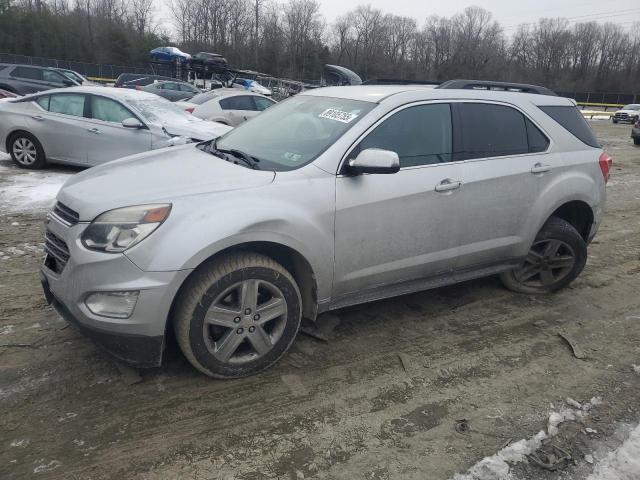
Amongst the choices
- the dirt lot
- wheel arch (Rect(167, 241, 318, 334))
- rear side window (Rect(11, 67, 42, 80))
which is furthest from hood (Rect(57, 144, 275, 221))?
rear side window (Rect(11, 67, 42, 80))

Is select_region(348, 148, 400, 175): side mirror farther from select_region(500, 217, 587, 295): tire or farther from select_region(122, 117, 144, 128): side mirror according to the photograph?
select_region(122, 117, 144, 128): side mirror

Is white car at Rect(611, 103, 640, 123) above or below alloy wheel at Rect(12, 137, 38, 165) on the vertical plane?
above

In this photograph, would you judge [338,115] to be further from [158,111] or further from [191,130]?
[158,111]

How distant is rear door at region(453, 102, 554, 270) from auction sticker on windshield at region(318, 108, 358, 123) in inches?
35.1

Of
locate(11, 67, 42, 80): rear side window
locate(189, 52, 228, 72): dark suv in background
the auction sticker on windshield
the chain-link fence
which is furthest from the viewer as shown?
the chain-link fence

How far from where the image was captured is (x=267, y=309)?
3152 millimetres

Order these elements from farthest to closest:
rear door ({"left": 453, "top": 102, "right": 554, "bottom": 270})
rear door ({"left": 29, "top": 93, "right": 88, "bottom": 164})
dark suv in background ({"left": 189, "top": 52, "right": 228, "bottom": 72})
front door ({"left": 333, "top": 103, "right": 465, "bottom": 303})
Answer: dark suv in background ({"left": 189, "top": 52, "right": 228, "bottom": 72})
rear door ({"left": 29, "top": 93, "right": 88, "bottom": 164})
rear door ({"left": 453, "top": 102, "right": 554, "bottom": 270})
front door ({"left": 333, "top": 103, "right": 465, "bottom": 303})

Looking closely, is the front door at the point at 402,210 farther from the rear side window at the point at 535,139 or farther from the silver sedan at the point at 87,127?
the silver sedan at the point at 87,127

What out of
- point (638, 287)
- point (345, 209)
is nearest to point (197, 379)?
point (345, 209)

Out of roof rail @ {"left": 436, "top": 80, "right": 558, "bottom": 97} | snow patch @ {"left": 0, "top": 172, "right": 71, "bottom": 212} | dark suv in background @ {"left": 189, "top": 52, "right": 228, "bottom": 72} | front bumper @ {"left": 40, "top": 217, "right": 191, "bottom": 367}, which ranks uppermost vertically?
dark suv in background @ {"left": 189, "top": 52, "right": 228, "bottom": 72}

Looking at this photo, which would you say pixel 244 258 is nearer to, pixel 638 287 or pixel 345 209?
pixel 345 209

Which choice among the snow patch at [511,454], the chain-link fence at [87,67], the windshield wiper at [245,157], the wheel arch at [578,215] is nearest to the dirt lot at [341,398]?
the snow patch at [511,454]

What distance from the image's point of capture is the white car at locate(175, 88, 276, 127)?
13.6m

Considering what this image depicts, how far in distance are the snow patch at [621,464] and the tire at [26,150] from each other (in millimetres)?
9363
